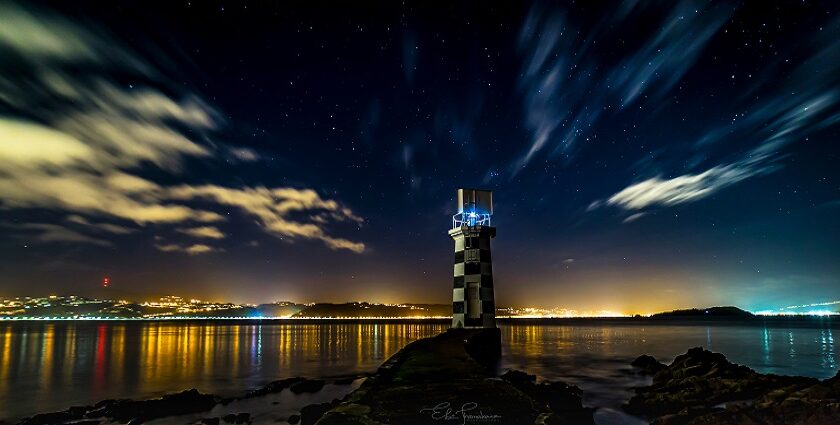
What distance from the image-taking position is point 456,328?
2458 cm

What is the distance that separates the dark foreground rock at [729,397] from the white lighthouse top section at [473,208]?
Answer: 35.6 feet

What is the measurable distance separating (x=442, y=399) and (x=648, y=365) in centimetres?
2421

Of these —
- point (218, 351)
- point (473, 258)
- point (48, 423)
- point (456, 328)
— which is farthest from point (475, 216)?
point (218, 351)

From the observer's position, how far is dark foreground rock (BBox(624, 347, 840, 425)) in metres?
9.92

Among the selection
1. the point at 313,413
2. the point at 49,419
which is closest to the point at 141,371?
the point at 49,419

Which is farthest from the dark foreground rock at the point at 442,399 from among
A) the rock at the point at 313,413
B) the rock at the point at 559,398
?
the rock at the point at 313,413

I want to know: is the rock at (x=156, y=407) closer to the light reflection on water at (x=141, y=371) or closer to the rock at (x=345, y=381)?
the light reflection on water at (x=141, y=371)

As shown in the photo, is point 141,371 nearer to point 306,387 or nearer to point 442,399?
point 306,387

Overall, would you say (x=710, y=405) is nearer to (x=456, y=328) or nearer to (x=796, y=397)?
(x=796, y=397)

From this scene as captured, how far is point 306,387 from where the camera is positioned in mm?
21891

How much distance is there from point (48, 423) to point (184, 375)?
12728 mm

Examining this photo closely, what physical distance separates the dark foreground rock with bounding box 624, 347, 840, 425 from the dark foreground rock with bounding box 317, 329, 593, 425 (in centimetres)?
259

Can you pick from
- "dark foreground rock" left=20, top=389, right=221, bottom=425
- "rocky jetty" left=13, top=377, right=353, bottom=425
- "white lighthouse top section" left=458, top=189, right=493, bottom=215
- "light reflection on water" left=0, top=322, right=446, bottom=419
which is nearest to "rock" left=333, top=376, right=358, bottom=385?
"light reflection on water" left=0, top=322, right=446, bottom=419

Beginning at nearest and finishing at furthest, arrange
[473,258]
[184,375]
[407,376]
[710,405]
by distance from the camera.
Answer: [407,376] → [710,405] → [473,258] → [184,375]
